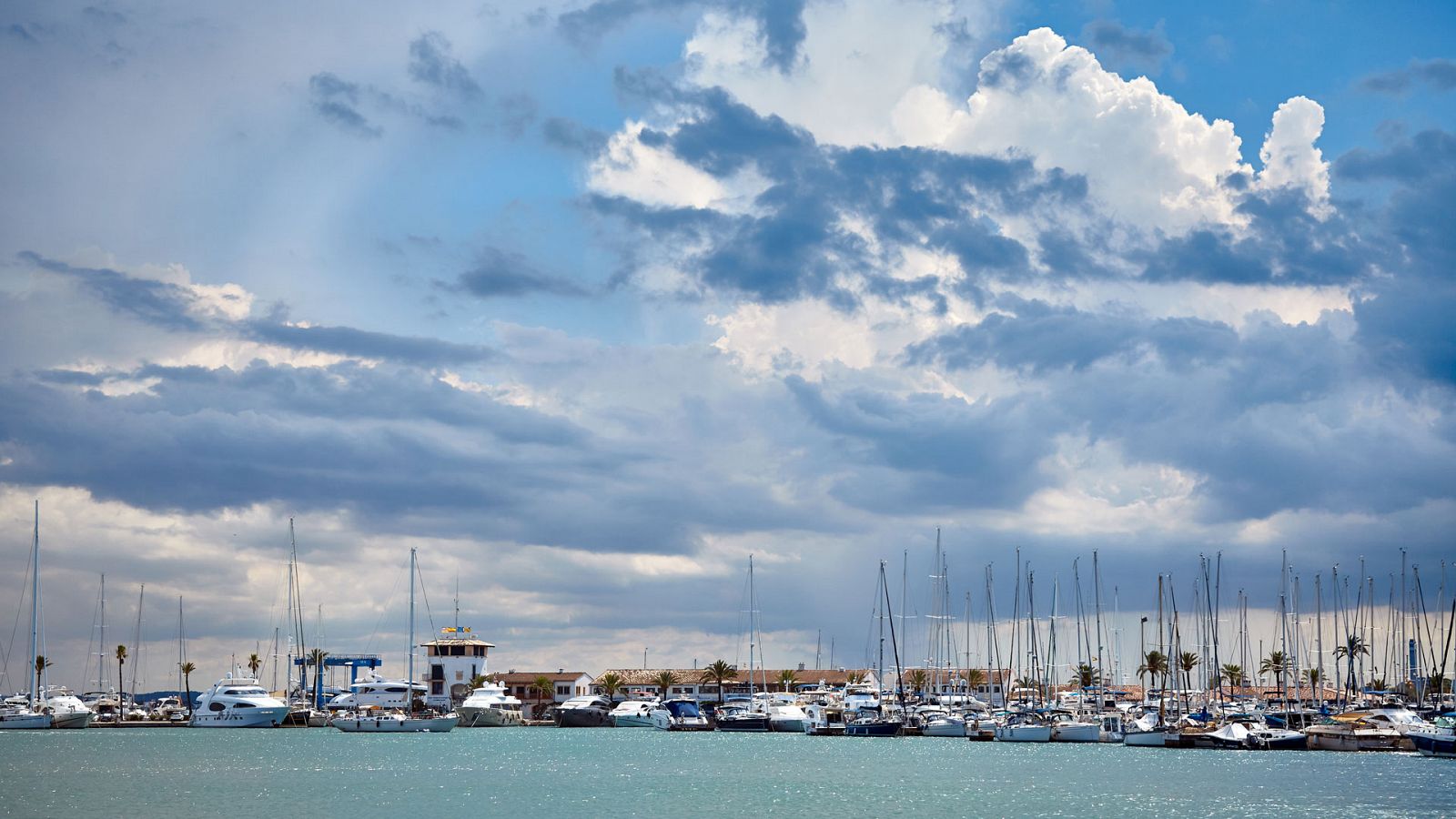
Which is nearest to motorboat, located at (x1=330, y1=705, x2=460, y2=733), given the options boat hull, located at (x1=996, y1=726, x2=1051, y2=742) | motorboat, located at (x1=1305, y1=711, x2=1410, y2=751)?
boat hull, located at (x1=996, y1=726, x2=1051, y2=742)

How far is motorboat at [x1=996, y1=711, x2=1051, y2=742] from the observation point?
125 metres

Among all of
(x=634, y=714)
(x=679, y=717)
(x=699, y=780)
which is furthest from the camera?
(x=634, y=714)

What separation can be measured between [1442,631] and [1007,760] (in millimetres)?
44893

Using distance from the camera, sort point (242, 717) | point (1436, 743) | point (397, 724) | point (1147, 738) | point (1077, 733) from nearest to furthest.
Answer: point (1436, 743), point (1147, 738), point (1077, 733), point (397, 724), point (242, 717)

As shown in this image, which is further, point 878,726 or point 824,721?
point 824,721

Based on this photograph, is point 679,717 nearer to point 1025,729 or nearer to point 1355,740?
point 1025,729

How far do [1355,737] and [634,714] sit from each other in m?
93.1

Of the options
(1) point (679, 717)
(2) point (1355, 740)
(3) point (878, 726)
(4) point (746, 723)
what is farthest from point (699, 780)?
(1) point (679, 717)

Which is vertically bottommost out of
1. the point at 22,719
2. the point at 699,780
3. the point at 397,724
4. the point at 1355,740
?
the point at 397,724

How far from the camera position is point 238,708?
6358 inches

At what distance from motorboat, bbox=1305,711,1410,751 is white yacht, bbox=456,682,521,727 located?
345 ft

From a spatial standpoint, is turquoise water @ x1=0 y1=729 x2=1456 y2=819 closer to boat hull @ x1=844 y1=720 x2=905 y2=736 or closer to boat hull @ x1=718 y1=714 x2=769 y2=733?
boat hull @ x1=844 y1=720 x2=905 y2=736

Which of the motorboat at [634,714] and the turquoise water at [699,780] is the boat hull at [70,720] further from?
the motorboat at [634,714]

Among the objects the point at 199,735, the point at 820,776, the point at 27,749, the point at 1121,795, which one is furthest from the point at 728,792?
the point at 199,735
